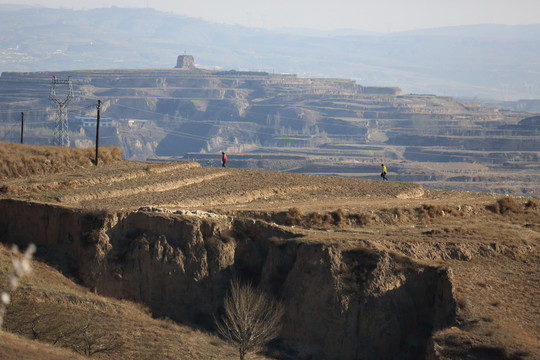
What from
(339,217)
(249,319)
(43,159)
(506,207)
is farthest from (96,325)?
(43,159)

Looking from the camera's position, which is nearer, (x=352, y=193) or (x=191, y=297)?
(x=191, y=297)

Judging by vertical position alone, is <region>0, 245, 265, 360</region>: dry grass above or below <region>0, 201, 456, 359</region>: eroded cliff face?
below

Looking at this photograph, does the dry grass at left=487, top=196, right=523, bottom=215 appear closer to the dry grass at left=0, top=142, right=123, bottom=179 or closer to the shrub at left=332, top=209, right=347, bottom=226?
the shrub at left=332, top=209, right=347, bottom=226

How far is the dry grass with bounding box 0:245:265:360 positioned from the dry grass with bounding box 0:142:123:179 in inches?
592

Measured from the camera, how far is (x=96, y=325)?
87.5 ft

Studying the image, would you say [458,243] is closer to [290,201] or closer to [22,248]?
[290,201]

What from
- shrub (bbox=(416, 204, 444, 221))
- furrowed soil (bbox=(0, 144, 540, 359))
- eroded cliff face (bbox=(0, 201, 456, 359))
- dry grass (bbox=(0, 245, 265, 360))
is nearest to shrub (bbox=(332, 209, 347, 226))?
furrowed soil (bbox=(0, 144, 540, 359))

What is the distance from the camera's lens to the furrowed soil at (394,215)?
998 inches

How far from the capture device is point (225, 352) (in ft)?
89.0

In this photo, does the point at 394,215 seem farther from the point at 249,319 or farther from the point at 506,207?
the point at 249,319

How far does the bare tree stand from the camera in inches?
1048

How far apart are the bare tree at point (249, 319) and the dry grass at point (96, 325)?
61 cm

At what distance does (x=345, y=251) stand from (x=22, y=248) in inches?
478

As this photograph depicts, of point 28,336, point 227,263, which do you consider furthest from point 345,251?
point 28,336
